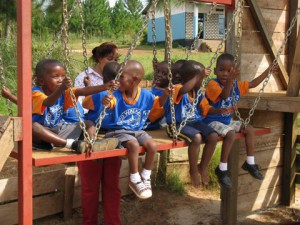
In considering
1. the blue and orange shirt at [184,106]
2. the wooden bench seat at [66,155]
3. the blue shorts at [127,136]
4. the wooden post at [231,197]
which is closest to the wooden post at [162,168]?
the wooden post at [231,197]

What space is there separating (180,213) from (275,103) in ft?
6.44

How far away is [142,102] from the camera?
12.0 feet

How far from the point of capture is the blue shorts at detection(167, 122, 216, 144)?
12.4ft

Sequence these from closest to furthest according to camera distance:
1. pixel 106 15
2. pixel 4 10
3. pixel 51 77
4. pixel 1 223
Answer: pixel 51 77 → pixel 1 223 → pixel 4 10 → pixel 106 15

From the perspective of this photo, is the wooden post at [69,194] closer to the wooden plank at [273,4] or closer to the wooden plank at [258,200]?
the wooden plank at [258,200]

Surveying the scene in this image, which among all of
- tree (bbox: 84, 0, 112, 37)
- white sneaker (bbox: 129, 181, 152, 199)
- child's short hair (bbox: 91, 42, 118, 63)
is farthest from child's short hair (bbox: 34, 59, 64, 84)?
tree (bbox: 84, 0, 112, 37)

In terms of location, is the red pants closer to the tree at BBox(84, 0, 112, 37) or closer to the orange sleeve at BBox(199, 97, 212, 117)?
the orange sleeve at BBox(199, 97, 212, 117)

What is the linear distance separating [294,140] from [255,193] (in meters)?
0.85

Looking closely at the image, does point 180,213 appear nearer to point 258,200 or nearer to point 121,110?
point 258,200

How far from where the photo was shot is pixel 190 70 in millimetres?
3902

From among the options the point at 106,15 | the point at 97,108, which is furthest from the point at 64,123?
the point at 106,15

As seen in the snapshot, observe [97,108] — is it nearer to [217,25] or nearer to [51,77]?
[51,77]

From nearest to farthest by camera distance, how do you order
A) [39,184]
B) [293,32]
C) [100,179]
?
1. [100,179]
2. [39,184]
3. [293,32]

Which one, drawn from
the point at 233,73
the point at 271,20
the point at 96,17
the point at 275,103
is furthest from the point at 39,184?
the point at 96,17
